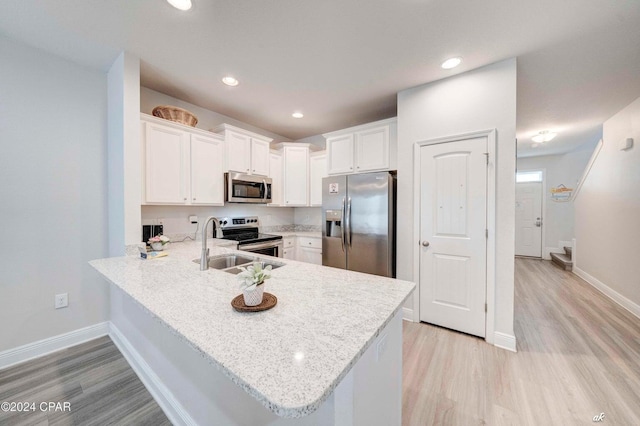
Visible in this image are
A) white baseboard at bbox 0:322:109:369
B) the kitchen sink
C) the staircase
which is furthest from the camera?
the staircase

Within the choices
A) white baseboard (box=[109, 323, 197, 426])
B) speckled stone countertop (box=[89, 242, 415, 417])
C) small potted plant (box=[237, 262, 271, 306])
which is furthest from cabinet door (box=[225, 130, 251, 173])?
small potted plant (box=[237, 262, 271, 306])

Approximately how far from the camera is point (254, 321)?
0.94 meters

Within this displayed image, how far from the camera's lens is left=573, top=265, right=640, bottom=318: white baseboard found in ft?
9.29

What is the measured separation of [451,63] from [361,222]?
1.85 metres

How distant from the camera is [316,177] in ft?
13.3

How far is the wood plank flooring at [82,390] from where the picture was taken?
1.48 meters

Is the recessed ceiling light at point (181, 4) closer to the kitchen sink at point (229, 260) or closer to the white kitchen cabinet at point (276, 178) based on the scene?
the kitchen sink at point (229, 260)

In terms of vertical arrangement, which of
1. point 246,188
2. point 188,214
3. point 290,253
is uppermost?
point 246,188

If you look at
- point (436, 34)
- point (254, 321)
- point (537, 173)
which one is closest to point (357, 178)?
point (436, 34)

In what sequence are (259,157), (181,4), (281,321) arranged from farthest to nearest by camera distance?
(259,157), (181,4), (281,321)

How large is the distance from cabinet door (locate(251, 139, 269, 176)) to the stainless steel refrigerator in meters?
1.04

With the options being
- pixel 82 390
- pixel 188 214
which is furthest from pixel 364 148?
pixel 82 390

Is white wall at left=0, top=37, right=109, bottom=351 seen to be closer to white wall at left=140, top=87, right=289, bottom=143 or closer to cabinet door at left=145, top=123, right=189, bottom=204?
white wall at left=140, top=87, right=289, bottom=143

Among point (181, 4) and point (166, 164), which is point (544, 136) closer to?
point (181, 4)
